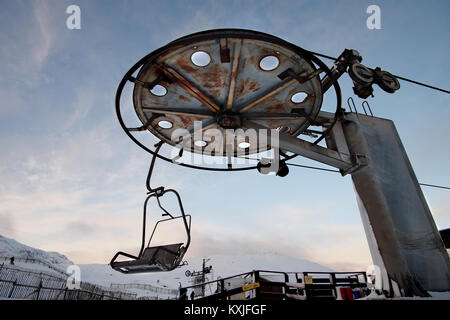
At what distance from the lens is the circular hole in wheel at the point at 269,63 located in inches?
158

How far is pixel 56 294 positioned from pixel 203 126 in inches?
1128

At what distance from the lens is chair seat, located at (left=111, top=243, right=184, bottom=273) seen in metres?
4.00

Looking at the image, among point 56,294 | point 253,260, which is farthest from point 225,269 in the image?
point 56,294

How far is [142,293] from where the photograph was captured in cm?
5888

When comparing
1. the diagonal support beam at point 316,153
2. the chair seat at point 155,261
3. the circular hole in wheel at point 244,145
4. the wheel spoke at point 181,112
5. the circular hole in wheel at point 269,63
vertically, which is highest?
the circular hole in wheel at point 244,145

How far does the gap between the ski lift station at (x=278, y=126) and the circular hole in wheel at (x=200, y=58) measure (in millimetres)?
17

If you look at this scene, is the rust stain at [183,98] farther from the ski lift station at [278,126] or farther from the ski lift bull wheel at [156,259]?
the ski lift bull wheel at [156,259]

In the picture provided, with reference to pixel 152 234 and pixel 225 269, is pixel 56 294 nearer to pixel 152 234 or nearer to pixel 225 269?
pixel 152 234

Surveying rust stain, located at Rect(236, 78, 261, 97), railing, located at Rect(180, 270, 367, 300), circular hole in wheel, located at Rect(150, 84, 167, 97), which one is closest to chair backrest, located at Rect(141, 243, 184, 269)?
circular hole in wheel, located at Rect(150, 84, 167, 97)

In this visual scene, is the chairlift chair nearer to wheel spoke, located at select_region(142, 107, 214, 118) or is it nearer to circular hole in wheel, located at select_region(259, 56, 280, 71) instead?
wheel spoke, located at select_region(142, 107, 214, 118)

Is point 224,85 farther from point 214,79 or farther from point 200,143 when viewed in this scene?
point 200,143

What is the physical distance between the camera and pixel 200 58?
3.99 m

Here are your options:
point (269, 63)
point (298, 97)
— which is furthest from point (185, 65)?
point (298, 97)

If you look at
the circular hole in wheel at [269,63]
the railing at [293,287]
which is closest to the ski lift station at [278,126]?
the circular hole in wheel at [269,63]
